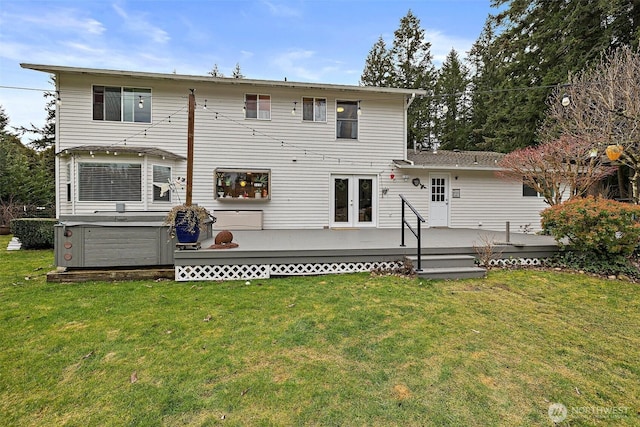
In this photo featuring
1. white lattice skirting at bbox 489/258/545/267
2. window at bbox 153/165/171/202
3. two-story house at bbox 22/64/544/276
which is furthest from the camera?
window at bbox 153/165/171/202

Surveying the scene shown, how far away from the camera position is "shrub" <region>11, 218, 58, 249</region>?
8078 mm

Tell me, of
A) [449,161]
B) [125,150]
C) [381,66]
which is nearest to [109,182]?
[125,150]

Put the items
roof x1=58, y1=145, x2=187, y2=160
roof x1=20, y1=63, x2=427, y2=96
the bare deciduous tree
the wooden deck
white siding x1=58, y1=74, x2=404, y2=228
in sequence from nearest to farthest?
the wooden deck
the bare deciduous tree
roof x1=58, y1=145, x2=187, y2=160
roof x1=20, y1=63, x2=427, y2=96
white siding x1=58, y1=74, x2=404, y2=228

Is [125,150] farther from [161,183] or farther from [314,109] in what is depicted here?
[314,109]

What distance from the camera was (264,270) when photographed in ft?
17.2

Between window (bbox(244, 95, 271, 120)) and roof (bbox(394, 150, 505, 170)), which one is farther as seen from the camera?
roof (bbox(394, 150, 505, 170))

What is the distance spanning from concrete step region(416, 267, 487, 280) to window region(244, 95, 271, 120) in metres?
7.14

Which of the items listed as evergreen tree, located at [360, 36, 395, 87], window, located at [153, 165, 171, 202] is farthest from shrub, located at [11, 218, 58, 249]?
evergreen tree, located at [360, 36, 395, 87]

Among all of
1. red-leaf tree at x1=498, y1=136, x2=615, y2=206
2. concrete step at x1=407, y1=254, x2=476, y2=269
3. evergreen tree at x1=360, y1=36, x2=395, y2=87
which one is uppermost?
evergreen tree at x1=360, y1=36, x2=395, y2=87

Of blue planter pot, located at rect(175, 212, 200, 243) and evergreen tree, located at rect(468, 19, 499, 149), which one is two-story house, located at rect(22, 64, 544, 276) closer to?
blue planter pot, located at rect(175, 212, 200, 243)

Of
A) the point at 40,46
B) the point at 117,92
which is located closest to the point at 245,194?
the point at 117,92

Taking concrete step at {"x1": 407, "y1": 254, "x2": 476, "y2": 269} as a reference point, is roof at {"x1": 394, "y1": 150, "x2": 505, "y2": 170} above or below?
above

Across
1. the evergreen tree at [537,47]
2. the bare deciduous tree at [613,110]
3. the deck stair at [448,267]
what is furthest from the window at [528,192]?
the deck stair at [448,267]

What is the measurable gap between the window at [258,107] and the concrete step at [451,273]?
7.14m
